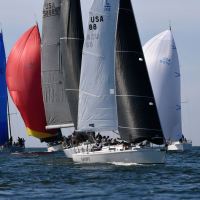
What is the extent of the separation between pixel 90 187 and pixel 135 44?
589 inches

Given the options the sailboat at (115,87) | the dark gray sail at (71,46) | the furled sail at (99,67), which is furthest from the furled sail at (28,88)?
the furled sail at (99,67)

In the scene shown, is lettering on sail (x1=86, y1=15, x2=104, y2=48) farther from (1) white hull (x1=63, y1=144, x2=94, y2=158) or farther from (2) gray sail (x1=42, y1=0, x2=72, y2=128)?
(2) gray sail (x1=42, y1=0, x2=72, y2=128)

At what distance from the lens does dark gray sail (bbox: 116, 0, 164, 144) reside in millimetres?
44344

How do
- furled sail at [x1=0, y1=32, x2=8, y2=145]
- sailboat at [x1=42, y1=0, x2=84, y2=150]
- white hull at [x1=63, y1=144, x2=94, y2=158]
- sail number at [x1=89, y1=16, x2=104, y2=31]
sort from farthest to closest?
furled sail at [x1=0, y1=32, x2=8, y2=145] < sailboat at [x1=42, y1=0, x2=84, y2=150] < white hull at [x1=63, y1=144, x2=94, y2=158] < sail number at [x1=89, y1=16, x2=104, y2=31]

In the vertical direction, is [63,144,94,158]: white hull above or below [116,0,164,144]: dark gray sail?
below

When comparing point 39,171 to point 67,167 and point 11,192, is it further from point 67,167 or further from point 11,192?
point 11,192

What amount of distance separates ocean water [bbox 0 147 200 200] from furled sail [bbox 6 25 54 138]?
2158 cm

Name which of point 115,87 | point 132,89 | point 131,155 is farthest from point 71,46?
point 131,155

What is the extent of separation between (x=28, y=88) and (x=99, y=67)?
70.2 ft

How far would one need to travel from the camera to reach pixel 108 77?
4653 centimetres

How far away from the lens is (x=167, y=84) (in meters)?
74.0

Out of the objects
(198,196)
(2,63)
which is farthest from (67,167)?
(2,63)

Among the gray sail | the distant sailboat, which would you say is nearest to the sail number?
the distant sailboat

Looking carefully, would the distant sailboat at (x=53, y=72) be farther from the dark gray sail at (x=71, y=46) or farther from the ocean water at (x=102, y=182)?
the ocean water at (x=102, y=182)
